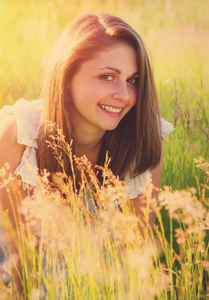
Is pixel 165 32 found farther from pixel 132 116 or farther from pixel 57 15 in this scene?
pixel 132 116

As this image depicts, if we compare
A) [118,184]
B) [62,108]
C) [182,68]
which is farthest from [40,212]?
[182,68]

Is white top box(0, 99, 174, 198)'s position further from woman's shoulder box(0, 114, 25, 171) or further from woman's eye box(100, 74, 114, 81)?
woman's eye box(100, 74, 114, 81)

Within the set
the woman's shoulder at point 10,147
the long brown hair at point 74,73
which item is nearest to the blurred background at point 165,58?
the long brown hair at point 74,73

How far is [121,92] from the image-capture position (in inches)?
79.3

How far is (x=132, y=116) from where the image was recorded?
2311 mm

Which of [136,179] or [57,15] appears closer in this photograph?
[136,179]

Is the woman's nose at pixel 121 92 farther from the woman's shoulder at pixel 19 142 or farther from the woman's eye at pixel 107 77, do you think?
the woman's shoulder at pixel 19 142

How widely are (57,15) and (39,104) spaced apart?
3.31 m

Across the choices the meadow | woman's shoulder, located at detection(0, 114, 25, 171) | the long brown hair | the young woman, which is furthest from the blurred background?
woman's shoulder, located at detection(0, 114, 25, 171)

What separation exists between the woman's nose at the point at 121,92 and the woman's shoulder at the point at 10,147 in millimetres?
520

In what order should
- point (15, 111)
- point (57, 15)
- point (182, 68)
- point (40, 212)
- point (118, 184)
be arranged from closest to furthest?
point (40, 212), point (118, 184), point (15, 111), point (182, 68), point (57, 15)

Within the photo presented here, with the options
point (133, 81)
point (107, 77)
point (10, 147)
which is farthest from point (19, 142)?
point (133, 81)

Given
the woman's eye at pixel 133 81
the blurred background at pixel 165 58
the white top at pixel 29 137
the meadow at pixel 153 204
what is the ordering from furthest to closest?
the blurred background at pixel 165 58
the woman's eye at pixel 133 81
the white top at pixel 29 137
the meadow at pixel 153 204

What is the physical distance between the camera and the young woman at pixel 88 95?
2.03 metres
